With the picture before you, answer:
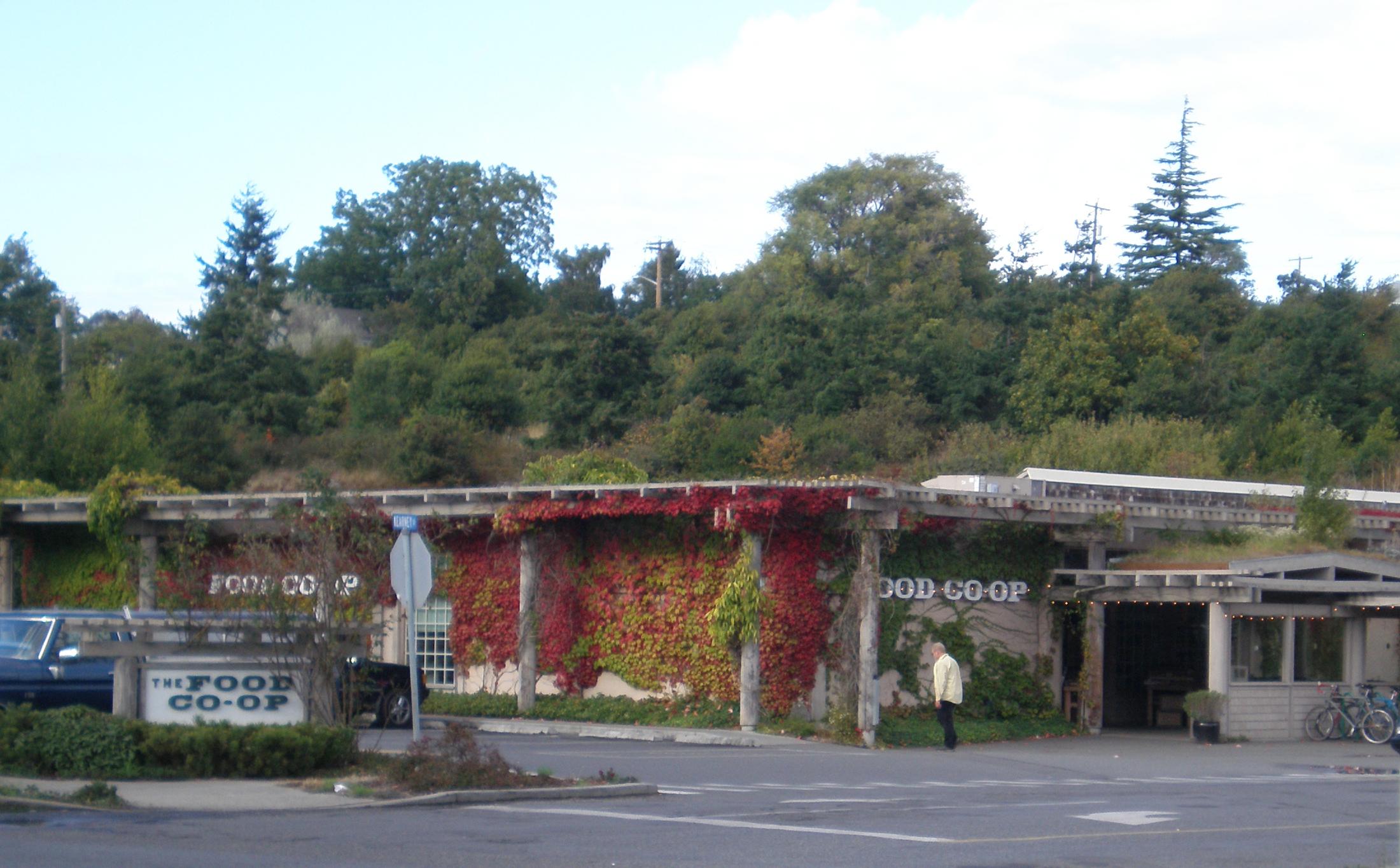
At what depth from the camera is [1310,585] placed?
23.7 meters

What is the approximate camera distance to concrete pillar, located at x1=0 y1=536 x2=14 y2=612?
101 ft

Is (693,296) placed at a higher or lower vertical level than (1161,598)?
higher

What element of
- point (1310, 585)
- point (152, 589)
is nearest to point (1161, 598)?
point (1310, 585)

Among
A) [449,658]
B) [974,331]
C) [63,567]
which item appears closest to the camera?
[449,658]

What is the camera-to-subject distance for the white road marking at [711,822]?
12.2 m

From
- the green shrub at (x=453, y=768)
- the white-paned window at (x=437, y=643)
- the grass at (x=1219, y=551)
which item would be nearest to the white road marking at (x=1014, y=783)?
the green shrub at (x=453, y=768)

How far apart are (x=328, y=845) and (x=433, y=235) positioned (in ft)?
244

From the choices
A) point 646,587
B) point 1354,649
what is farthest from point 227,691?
point 1354,649

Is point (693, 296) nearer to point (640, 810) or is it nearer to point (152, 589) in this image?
point (152, 589)

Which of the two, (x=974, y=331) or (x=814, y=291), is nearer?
(x=974, y=331)

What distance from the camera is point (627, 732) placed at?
75.8 feet

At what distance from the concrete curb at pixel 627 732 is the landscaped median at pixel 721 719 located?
268 millimetres

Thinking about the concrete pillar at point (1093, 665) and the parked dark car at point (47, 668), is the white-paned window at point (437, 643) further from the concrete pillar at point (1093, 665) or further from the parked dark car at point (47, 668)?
the concrete pillar at point (1093, 665)

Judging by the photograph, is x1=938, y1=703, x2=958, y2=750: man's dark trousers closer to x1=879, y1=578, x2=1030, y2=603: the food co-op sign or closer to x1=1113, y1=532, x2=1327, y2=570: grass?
x1=879, y1=578, x2=1030, y2=603: the food co-op sign
